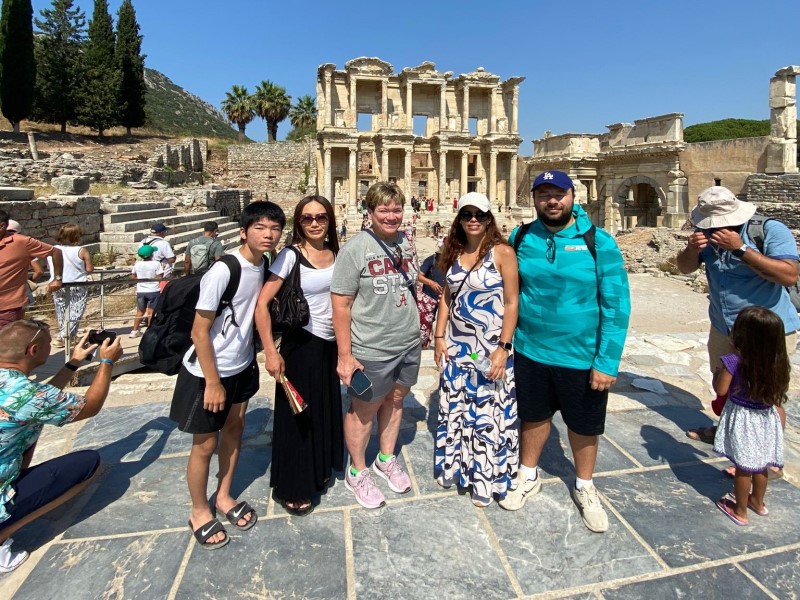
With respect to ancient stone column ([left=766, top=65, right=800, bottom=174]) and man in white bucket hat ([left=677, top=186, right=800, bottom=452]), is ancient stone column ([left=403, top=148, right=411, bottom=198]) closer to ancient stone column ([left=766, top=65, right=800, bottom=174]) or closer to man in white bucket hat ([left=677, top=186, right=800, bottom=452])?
ancient stone column ([left=766, top=65, right=800, bottom=174])

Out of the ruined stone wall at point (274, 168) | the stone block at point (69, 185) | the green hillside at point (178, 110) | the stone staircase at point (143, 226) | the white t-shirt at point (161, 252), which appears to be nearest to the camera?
the white t-shirt at point (161, 252)

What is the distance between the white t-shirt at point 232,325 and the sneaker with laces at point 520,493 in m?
1.57

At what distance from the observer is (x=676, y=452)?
10.3 feet

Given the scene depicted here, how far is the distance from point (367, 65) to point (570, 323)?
32.3m

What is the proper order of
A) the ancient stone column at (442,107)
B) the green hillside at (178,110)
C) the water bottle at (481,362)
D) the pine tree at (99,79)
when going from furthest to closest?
the green hillside at (178,110), the ancient stone column at (442,107), the pine tree at (99,79), the water bottle at (481,362)

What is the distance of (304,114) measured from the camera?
46.7m

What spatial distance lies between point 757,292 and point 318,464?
9.42 ft

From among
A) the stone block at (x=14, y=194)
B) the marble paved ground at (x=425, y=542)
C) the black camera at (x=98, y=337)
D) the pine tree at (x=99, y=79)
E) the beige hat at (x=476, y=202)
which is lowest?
the marble paved ground at (x=425, y=542)

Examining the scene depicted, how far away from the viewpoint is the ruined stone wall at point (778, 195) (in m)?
18.9

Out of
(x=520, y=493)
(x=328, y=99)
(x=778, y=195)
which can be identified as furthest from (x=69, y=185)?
(x=778, y=195)

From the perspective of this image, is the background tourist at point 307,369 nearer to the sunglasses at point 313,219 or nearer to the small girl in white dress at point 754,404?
the sunglasses at point 313,219

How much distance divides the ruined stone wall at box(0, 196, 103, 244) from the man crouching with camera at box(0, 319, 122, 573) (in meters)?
10.4

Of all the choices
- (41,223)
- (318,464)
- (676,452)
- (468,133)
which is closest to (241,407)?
(318,464)

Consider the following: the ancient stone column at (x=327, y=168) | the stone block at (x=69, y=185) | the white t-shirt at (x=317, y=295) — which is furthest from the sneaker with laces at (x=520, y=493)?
the ancient stone column at (x=327, y=168)
